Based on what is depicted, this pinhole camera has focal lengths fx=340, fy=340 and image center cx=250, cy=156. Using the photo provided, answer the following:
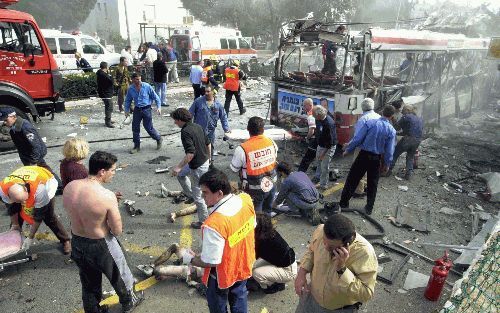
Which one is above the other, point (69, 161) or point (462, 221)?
point (69, 161)

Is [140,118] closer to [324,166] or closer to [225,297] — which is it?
[324,166]

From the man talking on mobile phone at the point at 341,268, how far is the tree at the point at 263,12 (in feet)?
100

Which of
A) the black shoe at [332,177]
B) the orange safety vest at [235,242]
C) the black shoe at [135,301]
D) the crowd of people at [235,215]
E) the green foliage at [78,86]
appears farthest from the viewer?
the green foliage at [78,86]

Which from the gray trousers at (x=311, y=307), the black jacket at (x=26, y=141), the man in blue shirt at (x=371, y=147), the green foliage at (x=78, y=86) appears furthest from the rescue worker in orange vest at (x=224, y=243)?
the green foliage at (x=78, y=86)

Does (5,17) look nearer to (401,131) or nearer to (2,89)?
(2,89)

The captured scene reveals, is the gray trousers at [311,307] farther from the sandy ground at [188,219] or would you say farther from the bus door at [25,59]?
the bus door at [25,59]

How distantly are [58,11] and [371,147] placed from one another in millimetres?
42978

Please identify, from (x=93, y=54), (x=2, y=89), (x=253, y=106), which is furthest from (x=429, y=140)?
(x=93, y=54)

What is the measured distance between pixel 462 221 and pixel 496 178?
179cm

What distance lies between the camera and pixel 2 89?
7.47 metres

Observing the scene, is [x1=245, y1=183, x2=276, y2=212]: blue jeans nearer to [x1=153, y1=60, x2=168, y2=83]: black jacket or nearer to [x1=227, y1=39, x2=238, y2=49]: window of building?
[x1=153, y1=60, x2=168, y2=83]: black jacket

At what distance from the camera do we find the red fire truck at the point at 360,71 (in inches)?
286

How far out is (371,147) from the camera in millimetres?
5227

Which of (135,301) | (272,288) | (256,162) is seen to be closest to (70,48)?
(256,162)
